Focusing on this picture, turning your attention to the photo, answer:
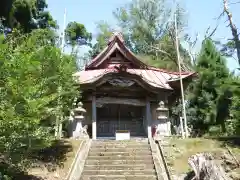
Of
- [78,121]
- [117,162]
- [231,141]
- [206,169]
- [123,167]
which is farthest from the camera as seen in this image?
[78,121]

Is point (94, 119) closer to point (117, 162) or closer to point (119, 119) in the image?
point (119, 119)

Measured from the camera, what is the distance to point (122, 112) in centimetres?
1809

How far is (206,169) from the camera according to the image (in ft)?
Answer: 27.2

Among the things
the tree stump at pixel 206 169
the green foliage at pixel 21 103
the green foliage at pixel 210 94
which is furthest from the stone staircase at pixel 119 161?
the green foliage at pixel 210 94

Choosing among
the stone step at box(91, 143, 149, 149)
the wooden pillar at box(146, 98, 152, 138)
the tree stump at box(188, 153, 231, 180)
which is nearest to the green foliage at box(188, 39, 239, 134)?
the wooden pillar at box(146, 98, 152, 138)

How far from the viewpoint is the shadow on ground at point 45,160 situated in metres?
9.05

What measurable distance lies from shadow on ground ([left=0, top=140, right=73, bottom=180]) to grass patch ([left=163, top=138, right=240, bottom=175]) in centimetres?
397

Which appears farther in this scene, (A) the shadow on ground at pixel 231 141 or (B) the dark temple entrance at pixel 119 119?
(B) the dark temple entrance at pixel 119 119

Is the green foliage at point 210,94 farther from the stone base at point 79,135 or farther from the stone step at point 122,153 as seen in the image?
the stone base at point 79,135

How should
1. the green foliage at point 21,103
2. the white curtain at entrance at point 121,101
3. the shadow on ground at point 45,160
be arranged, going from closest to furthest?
1. the green foliage at point 21,103
2. the shadow on ground at point 45,160
3. the white curtain at entrance at point 121,101

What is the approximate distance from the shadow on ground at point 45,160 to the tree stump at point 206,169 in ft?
15.4

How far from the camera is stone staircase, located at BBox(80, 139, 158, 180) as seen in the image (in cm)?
1005

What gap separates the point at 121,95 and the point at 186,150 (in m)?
6.11

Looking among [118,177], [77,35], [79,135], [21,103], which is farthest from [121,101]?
[77,35]
